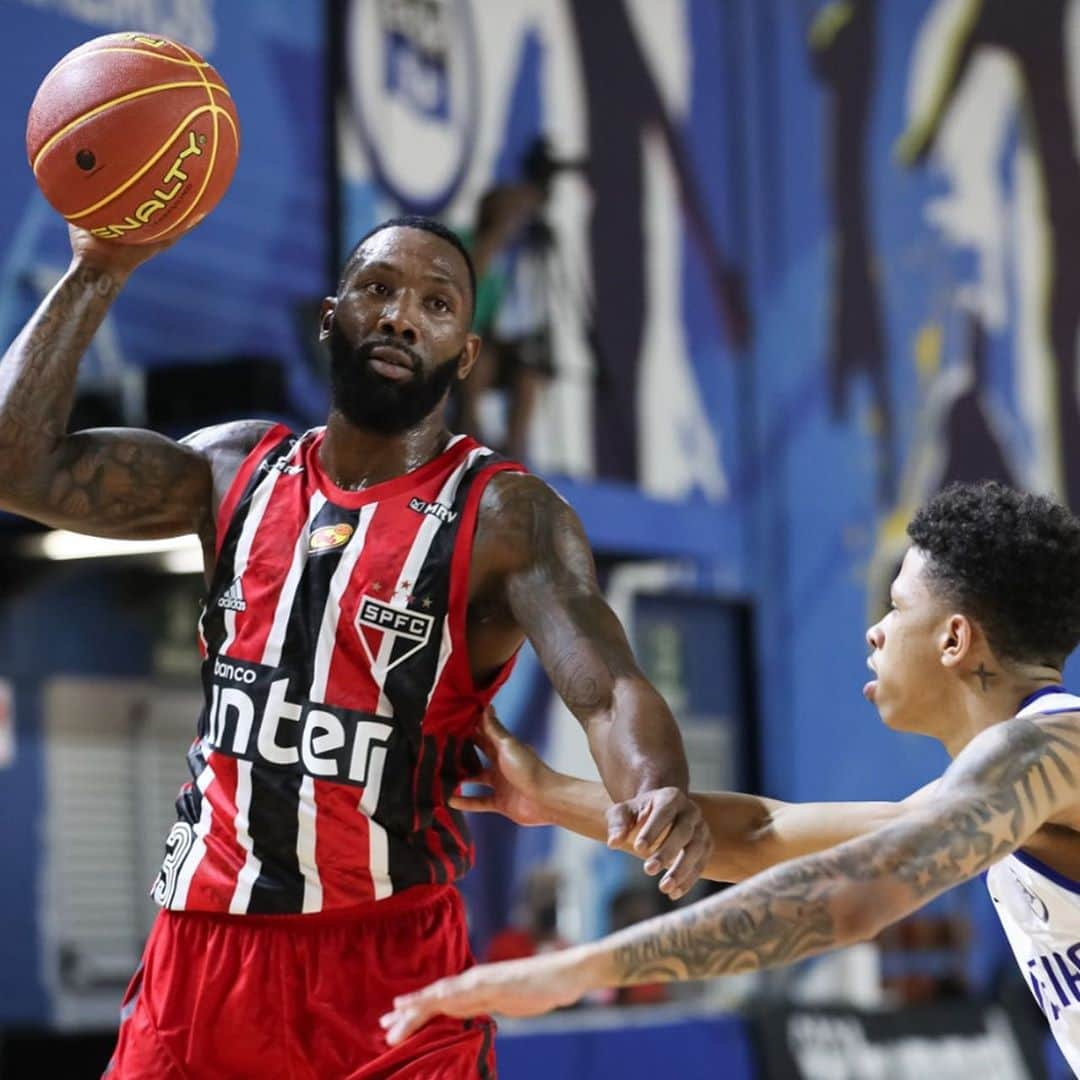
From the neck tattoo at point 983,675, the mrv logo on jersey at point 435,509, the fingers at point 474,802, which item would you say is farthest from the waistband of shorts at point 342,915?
the neck tattoo at point 983,675

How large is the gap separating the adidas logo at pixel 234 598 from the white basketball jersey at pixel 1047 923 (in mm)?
1533

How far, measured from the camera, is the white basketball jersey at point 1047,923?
344cm

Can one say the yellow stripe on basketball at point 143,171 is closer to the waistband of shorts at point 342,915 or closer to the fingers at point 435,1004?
the waistband of shorts at point 342,915

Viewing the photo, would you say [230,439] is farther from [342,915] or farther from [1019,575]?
[1019,575]

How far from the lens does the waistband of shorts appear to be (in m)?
3.87

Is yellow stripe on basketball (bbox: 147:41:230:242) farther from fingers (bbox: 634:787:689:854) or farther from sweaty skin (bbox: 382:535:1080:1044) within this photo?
fingers (bbox: 634:787:689:854)

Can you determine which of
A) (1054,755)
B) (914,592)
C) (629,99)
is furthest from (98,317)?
(629,99)

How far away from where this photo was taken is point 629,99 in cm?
1343

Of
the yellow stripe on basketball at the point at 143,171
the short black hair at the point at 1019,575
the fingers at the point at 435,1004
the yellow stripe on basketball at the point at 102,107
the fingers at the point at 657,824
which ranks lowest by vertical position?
the fingers at the point at 435,1004

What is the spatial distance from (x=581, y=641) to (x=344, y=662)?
47cm

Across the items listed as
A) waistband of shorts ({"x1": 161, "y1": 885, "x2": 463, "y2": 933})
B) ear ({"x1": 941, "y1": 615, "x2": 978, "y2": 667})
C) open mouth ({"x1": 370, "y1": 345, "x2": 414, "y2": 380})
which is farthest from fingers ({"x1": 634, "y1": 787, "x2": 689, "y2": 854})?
open mouth ({"x1": 370, "y1": 345, "x2": 414, "y2": 380})

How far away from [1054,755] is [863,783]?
11.0m

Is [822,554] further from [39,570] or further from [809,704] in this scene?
[39,570]

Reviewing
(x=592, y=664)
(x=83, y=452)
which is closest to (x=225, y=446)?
(x=83, y=452)
